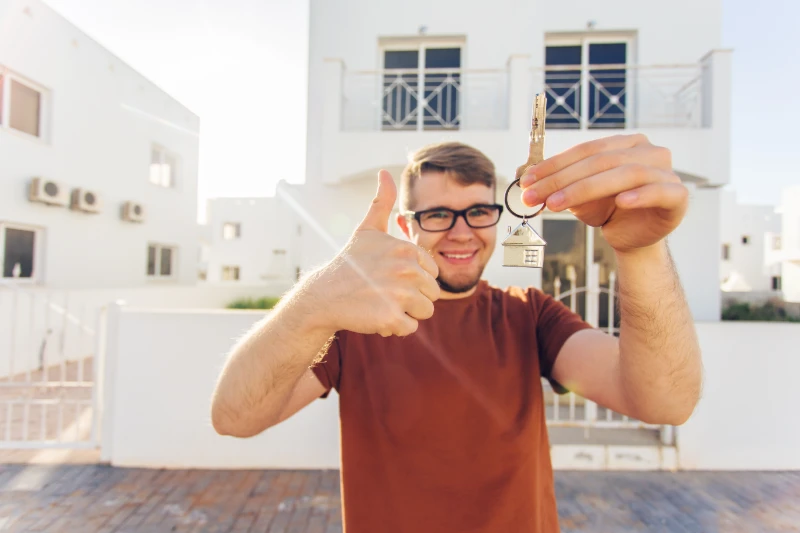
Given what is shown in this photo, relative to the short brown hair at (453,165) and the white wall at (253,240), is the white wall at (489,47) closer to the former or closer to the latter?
the short brown hair at (453,165)

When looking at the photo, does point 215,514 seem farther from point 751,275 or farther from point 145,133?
point 751,275

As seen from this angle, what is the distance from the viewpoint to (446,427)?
155 centimetres

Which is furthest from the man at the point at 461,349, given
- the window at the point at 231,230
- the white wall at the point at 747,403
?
the window at the point at 231,230

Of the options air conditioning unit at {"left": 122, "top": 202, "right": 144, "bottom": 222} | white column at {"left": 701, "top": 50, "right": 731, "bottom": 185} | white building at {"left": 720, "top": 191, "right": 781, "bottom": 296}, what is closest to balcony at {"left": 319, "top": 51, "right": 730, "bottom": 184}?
white column at {"left": 701, "top": 50, "right": 731, "bottom": 185}

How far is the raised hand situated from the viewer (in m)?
1.02

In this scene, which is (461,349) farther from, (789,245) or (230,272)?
(789,245)

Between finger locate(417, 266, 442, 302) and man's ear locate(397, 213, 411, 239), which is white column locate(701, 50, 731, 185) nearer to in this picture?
man's ear locate(397, 213, 411, 239)

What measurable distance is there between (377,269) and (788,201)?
34.7 metres

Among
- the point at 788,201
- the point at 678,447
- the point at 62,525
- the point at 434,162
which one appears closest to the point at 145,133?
the point at 62,525

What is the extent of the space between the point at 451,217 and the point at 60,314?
30.5 feet

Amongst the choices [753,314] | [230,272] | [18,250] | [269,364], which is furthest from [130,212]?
[753,314]

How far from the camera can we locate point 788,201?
1014 inches

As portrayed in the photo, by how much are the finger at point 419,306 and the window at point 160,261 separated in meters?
14.9

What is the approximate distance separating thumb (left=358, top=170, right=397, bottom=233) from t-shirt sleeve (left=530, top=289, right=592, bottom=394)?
38.8 inches
